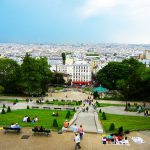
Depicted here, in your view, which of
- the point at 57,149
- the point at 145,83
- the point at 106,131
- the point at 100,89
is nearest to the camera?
the point at 57,149

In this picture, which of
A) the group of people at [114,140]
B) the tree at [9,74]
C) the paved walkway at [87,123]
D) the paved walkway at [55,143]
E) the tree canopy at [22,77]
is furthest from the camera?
the tree at [9,74]

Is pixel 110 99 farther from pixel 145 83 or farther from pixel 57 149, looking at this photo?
pixel 57 149

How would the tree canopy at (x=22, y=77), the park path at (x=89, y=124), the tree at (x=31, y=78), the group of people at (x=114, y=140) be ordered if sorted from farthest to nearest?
the tree canopy at (x=22, y=77)
the tree at (x=31, y=78)
the park path at (x=89, y=124)
the group of people at (x=114, y=140)

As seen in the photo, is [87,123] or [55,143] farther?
[87,123]

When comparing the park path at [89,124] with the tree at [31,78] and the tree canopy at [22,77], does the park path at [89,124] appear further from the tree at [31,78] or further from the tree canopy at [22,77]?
the tree canopy at [22,77]

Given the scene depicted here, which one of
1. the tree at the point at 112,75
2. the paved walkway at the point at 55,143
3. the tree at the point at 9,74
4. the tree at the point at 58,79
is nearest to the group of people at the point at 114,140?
the paved walkway at the point at 55,143

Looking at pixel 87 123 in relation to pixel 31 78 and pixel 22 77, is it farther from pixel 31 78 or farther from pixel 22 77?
pixel 22 77

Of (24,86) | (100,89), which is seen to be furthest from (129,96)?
(24,86)

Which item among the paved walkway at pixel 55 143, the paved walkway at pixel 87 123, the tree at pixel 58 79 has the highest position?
the tree at pixel 58 79

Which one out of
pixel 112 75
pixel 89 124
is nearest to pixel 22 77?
pixel 112 75
